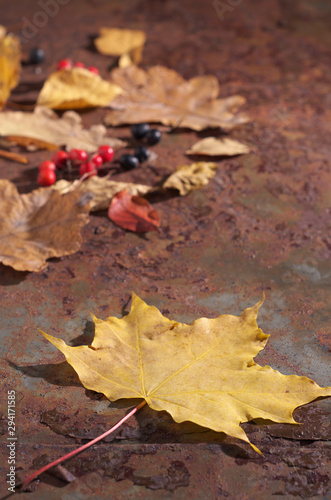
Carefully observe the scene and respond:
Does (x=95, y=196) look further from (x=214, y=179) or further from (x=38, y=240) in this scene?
(x=214, y=179)

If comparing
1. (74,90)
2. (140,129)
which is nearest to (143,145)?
(140,129)

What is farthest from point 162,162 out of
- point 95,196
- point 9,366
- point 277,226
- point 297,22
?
point 297,22

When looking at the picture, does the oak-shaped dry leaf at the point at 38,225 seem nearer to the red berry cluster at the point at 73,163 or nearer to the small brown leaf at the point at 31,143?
the red berry cluster at the point at 73,163

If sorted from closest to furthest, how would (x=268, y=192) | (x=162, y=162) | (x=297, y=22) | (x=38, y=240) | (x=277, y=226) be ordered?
(x=38, y=240), (x=277, y=226), (x=268, y=192), (x=162, y=162), (x=297, y=22)

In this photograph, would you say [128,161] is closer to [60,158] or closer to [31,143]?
[60,158]

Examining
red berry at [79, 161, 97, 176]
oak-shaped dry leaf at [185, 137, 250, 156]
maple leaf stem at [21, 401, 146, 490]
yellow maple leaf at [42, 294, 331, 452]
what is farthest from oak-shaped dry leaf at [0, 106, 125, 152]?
maple leaf stem at [21, 401, 146, 490]

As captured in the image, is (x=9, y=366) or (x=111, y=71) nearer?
(x=9, y=366)

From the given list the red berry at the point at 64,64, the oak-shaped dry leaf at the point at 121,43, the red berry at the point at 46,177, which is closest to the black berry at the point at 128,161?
the red berry at the point at 46,177
